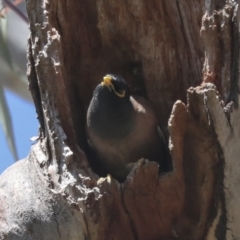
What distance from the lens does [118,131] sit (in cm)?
182

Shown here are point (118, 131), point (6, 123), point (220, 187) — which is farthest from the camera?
point (6, 123)

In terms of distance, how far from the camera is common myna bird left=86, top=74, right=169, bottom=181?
1818mm

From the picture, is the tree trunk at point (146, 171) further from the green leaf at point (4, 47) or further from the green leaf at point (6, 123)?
the green leaf at point (4, 47)

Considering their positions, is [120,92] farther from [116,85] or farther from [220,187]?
[220,187]

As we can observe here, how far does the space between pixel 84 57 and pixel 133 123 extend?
36 cm

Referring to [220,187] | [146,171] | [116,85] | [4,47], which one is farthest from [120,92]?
[4,47]

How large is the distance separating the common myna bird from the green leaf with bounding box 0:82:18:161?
50 cm

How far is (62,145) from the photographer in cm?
154

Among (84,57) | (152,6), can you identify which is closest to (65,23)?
(84,57)

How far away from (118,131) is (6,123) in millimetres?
673

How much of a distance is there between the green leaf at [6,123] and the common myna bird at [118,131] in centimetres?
50

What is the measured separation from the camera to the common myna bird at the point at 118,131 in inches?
71.6

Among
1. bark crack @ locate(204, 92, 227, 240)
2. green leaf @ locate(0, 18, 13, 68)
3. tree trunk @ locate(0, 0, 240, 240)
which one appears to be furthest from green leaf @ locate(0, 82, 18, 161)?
bark crack @ locate(204, 92, 227, 240)

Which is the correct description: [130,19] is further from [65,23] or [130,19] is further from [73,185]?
[73,185]
